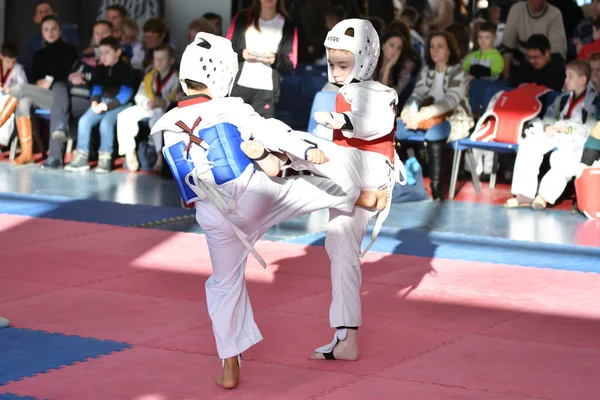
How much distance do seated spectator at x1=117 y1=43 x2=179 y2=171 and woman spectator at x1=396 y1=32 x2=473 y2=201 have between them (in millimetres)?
2621

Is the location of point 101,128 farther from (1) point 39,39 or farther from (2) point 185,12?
(2) point 185,12

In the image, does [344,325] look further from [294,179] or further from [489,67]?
[489,67]

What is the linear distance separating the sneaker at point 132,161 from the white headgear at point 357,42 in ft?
22.7

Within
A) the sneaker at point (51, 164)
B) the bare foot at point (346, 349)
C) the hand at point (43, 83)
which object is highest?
the hand at point (43, 83)

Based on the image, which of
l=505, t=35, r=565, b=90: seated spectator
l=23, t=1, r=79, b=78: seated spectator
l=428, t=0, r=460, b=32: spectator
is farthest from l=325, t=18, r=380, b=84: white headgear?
l=428, t=0, r=460, b=32: spectator

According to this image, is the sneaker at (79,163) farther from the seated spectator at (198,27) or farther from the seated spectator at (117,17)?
the seated spectator at (117,17)

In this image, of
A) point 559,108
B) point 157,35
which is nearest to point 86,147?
point 157,35

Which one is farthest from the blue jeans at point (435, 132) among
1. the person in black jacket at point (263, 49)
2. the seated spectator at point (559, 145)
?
the person in black jacket at point (263, 49)

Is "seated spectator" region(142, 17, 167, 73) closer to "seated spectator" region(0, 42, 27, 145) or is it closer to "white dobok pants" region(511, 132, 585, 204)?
"seated spectator" region(0, 42, 27, 145)

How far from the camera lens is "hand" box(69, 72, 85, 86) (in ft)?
40.4

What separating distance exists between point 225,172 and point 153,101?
23.5ft

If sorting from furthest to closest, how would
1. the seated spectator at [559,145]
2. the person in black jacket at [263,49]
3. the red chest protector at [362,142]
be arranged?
the person in black jacket at [263,49]
the seated spectator at [559,145]
the red chest protector at [362,142]

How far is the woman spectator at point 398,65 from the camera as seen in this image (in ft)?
36.3

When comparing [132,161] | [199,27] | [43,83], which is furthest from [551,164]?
[43,83]
